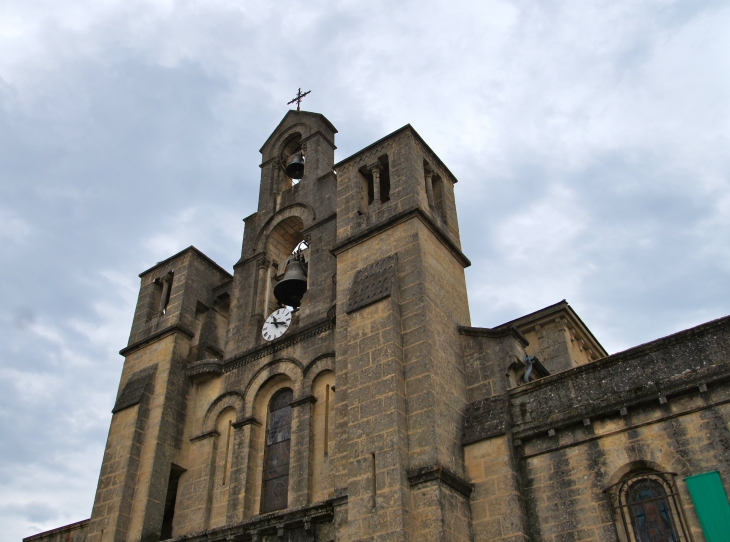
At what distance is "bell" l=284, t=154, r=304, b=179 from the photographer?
20.8 m

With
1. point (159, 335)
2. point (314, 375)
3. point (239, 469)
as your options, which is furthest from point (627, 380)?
point (159, 335)

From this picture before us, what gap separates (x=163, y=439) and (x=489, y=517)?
811cm

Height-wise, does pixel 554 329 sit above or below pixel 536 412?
above

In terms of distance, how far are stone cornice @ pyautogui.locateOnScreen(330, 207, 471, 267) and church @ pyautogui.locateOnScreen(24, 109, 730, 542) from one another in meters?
0.05

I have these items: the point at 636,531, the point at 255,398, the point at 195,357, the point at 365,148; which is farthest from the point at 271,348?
the point at 636,531

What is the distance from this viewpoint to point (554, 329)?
727 inches

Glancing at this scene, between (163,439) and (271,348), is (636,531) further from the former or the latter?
(163,439)

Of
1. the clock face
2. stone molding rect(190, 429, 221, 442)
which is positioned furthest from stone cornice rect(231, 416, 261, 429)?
the clock face

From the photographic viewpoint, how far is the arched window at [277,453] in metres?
14.9

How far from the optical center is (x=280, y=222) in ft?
64.2

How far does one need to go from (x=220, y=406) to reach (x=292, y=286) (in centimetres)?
327

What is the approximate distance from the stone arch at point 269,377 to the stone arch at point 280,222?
372cm

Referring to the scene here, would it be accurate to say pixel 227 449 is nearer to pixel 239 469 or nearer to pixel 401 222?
pixel 239 469

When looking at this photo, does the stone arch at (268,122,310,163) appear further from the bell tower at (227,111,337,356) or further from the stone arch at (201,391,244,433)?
the stone arch at (201,391,244,433)
